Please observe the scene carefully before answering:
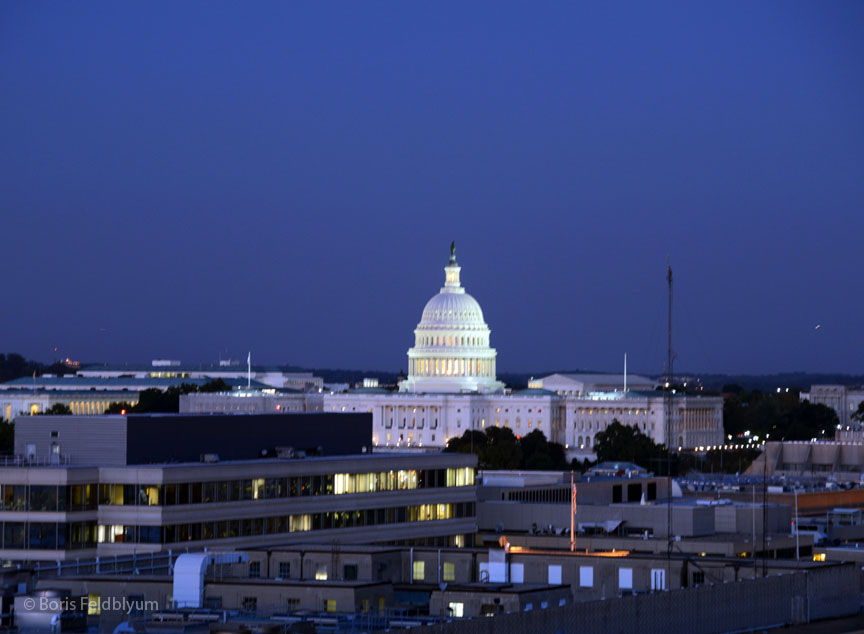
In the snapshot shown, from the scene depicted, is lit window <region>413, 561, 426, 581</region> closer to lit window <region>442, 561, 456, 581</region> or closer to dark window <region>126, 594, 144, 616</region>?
lit window <region>442, 561, 456, 581</region>

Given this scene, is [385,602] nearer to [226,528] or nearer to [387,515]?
[226,528]

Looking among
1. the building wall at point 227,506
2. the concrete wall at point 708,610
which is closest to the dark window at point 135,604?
the concrete wall at point 708,610

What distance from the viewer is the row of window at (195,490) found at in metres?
90.5

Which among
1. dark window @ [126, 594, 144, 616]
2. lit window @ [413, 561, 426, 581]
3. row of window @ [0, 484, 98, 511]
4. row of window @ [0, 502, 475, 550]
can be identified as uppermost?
row of window @ [0, 484, 98, 511]

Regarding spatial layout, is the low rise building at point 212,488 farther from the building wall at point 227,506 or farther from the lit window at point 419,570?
the lit window at point 419,570

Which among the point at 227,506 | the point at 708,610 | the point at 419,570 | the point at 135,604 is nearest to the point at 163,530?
the point at 227,506

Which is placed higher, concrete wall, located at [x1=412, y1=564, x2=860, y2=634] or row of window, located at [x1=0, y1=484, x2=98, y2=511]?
row of window, located at [x1=0, y1=484, x2=98, y2=511]

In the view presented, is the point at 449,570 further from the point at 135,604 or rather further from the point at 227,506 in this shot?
the point at 227,506

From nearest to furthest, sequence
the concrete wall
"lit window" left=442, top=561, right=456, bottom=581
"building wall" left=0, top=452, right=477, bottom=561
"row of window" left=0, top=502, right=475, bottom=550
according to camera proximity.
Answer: the concrete wall → "lit window" left=442, top=561, right=456, bottom=581 → "row of window" left=0, top=502, right=475, bottom=550 → "building wall" left=0, top=452, right=477, bottom=561

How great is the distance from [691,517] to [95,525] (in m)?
26.2

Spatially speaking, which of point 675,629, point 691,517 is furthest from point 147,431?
point 675,629

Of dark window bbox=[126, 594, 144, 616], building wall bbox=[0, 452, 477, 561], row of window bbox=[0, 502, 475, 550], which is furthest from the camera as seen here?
building wall bbox=[0, 452, 477, 561]

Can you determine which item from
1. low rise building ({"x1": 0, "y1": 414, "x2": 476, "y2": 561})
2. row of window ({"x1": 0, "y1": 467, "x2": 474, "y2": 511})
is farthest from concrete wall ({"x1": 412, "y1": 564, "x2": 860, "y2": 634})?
row of window ({"x1": 0, "y1": 467, "x2": 474, "y2": 511})

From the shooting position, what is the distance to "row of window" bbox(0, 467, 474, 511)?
297 feet
